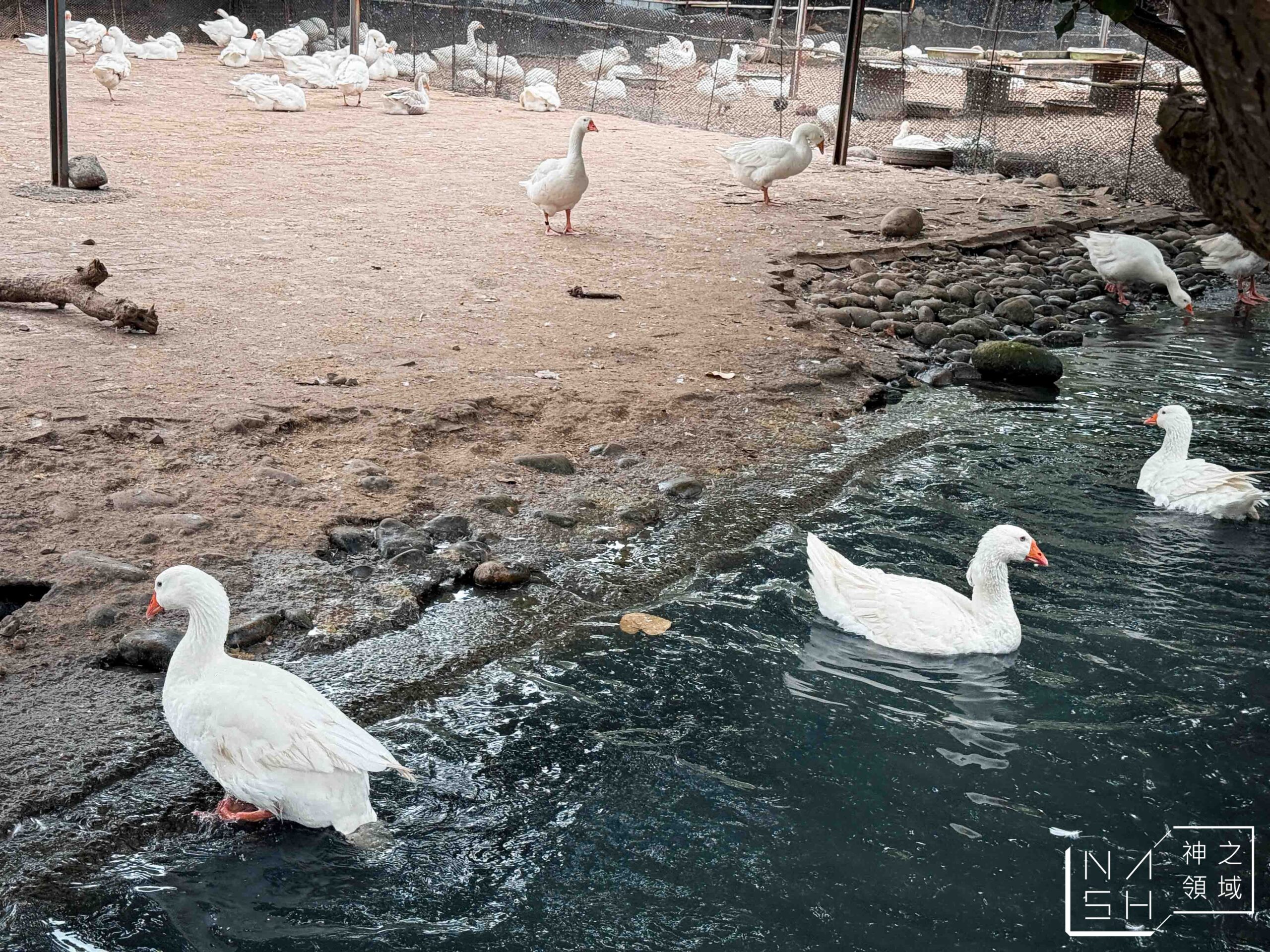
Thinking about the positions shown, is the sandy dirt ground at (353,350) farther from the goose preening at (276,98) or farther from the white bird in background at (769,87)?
the white bird in background at (769,87)

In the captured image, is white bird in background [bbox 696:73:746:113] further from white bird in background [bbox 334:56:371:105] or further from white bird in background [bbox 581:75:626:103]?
white bird in background [bbox 334:56:371:105]

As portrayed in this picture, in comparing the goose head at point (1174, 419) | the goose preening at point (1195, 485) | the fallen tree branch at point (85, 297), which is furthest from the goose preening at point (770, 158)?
the fallen tree branch at point (85, 297)

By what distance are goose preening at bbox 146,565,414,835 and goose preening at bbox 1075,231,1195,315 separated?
32.3ft

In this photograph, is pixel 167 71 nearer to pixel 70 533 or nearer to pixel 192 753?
pixel 70 533

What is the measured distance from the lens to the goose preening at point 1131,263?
37.1 ft

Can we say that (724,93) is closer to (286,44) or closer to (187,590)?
(286,44)

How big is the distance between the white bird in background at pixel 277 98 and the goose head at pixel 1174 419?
1664 cm

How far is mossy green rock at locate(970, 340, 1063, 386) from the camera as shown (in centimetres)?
884

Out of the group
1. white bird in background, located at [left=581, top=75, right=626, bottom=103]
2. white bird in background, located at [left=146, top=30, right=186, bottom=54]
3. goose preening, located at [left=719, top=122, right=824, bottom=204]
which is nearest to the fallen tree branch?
goose preening, located at [left=719, top=122, right=824, bottom=204]

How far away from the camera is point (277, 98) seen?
19641 mm

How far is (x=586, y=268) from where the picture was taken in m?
10.6

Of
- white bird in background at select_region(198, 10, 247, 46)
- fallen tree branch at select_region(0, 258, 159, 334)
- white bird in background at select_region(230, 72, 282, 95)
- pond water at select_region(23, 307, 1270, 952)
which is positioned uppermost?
white bird in background at select_region(198, 10, 247, 46)

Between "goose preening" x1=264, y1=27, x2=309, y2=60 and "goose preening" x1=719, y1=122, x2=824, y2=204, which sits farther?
"goose preening" x1=264, y1=27, x2=309, y2=60

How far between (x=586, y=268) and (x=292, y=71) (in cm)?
1471
